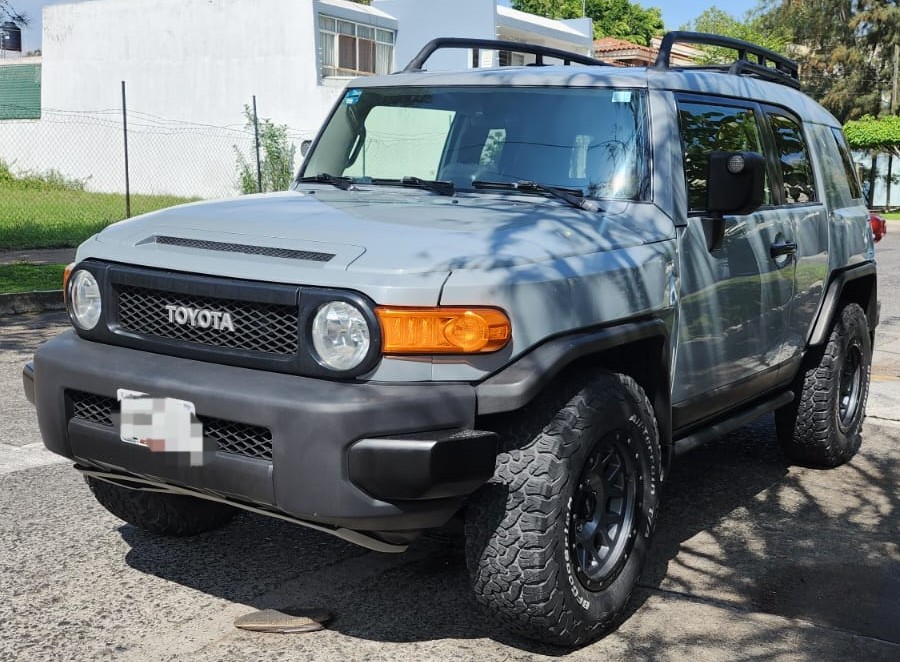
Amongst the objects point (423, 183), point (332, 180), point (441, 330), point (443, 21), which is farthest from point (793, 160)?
point (443, 21)

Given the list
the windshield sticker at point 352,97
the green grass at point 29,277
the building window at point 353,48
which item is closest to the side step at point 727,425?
the windshield sticker at point 352,97

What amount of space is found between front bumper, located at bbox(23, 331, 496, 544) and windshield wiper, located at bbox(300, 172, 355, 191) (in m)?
1.51

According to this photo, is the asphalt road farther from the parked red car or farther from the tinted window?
the parked red car

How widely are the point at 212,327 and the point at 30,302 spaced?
823cm

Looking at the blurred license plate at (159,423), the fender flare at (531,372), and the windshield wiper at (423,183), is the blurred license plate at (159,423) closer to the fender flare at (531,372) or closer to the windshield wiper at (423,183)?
the fender flare at (531,372)

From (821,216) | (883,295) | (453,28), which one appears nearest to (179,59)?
(453,28)

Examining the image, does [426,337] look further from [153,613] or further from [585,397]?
[153,613]

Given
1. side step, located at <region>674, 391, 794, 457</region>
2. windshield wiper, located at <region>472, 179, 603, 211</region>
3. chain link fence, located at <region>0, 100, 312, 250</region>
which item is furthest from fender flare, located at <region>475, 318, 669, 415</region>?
chain link fence, located at <region>0, 100, 312, 250</region>

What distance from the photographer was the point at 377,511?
3271 mm

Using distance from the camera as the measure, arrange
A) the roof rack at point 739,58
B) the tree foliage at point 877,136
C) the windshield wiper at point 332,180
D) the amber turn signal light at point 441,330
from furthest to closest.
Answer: the tree foliage at point 877,136 → the windshield wiper at point 332,180 → the roof rack at point 739,58 → the amber turn signal light at point 441,330

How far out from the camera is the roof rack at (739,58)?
4.75m

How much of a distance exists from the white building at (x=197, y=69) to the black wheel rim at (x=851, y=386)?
26265 mm

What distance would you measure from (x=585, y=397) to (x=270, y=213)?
1265 millimetres

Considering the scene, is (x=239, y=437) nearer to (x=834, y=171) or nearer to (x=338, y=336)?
(x=338, y=336)
